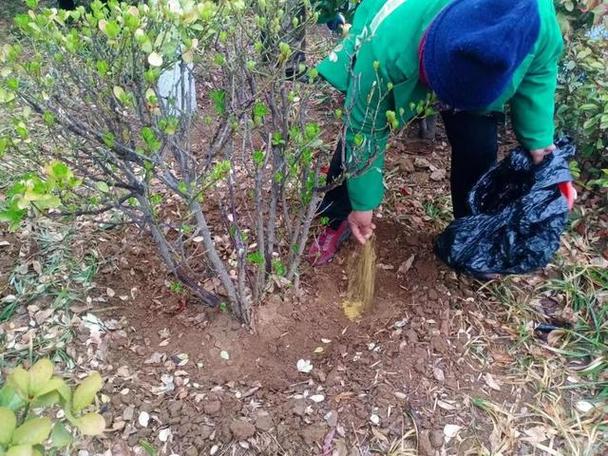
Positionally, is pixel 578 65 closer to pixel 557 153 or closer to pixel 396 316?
pixel 557 153

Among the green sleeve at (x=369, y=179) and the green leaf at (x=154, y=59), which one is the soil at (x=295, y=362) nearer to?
the green sleeve at (x=369, y=179)

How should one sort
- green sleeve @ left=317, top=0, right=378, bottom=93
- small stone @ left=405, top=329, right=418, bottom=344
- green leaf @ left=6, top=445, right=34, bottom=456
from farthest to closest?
small stone @ left=405, top=329, right=418, bottom=344
green sleeve @ left=317, top=0, right=378, bottom=93
green leaf @ left=6, top=445, right=34, bottom=456

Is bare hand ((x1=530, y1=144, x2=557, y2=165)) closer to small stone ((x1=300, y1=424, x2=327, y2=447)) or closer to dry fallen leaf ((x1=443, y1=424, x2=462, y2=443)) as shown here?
dry fallen leaf ((x1=443, y1=424, x2=462, y2=443))

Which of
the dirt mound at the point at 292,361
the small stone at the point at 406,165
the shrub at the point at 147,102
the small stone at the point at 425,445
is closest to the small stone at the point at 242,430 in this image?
the dirt mound at the point at 292,361

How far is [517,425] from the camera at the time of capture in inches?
69.6

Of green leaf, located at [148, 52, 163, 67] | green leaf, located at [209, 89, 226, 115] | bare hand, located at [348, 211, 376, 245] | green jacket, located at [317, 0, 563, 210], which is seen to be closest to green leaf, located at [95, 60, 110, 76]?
green leaf, located at [148, 52, 163, 67]

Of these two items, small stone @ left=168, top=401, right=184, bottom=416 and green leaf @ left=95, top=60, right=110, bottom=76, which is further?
small stone @ left=168, top=401, right=184, bottom=416

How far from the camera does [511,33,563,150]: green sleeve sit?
66.6 inches

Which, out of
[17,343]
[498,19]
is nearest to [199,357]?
[17,343]

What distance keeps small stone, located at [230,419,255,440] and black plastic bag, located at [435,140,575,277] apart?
3.11 feet

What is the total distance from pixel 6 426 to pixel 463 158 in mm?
1804

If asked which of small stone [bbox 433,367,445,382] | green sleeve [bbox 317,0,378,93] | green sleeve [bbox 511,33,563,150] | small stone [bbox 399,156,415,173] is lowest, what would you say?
small stone [bbox 433,367,445,382]

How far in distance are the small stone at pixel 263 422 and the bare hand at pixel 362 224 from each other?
0.69m

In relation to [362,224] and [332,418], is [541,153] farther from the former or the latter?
[332,418]
